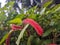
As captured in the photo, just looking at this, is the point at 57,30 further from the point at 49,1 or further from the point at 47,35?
the point at 49,1

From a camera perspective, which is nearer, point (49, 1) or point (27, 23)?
point (27, 23)

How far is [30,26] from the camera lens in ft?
1.74

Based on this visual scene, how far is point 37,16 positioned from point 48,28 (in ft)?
0.23

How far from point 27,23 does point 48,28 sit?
7 centimetres

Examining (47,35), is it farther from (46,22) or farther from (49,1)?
(49,1)

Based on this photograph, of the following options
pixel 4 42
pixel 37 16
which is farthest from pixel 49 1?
pixel 4 42

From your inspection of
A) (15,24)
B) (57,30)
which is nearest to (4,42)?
(15,24)

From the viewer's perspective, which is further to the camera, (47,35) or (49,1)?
(49,1)

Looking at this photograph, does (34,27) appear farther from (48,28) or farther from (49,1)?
(49,1)

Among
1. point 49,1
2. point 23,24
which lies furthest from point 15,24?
point 49,1

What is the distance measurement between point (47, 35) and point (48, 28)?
35mm

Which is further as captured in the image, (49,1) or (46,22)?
(49,1)

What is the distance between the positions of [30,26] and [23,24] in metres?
0.02

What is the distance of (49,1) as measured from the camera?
25.8 inches
